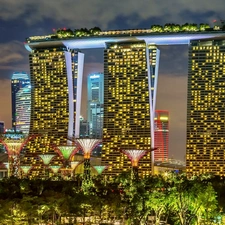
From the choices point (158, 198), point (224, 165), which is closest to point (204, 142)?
point (224, 165)

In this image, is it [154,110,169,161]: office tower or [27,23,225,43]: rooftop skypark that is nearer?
[27,23,225,43]: rooftop skypark

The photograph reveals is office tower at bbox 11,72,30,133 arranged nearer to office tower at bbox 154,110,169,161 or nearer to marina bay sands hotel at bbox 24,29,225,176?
office tower at bbox 154,110,169,161

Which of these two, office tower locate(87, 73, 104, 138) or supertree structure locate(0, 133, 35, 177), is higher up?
office tower locate(87, 73, 104, 138)

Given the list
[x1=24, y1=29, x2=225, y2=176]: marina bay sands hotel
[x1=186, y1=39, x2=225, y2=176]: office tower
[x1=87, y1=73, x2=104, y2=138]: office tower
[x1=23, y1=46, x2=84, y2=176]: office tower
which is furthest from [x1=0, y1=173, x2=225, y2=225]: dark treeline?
[x1=87, y1=73, x2=104, y2=138]: office tower

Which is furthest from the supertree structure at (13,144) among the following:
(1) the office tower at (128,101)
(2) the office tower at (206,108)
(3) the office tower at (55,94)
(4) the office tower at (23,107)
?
(4) the office tower at (23,107)

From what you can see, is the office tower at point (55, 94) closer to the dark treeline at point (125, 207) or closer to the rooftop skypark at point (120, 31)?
the rooftop skypark at point (120, 31)

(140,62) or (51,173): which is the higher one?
(140,62)

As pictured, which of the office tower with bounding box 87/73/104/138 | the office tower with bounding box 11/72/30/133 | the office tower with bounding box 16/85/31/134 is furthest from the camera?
the office tower with bounding box 11/72/30/133

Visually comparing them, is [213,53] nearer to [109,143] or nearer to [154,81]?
[154,81]
